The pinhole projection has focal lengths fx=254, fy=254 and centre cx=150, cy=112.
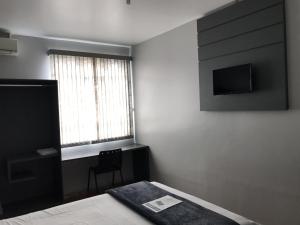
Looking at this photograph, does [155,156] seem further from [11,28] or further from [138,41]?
[11,28]

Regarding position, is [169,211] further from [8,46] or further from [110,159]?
[8,46]

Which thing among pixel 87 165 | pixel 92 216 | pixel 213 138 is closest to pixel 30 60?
pixel 87 165

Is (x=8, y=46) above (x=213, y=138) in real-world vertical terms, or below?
above

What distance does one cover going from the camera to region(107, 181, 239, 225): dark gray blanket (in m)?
1.77

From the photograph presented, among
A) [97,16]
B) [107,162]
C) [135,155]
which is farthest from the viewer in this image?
[135,155]

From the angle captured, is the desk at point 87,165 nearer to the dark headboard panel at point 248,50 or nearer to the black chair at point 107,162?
the black chair at point 107,162

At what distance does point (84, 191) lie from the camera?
167 inches

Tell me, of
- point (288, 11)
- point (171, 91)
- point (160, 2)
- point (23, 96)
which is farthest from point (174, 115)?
point (23, 96)

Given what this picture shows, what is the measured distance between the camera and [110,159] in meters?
3.98

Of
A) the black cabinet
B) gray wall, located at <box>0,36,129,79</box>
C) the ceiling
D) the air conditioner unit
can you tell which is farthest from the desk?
the ceiling

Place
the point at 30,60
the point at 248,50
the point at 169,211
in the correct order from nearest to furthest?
the point at 169,211 → the point at 248,50 → the point at 30,60

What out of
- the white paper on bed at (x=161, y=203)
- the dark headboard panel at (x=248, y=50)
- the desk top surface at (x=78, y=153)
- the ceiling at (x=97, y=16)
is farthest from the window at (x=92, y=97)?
the white paper on bed at (x=161, y=203)

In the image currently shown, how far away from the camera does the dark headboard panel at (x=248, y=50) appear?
2.44 meters

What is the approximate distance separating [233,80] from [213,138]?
30.7 inches
